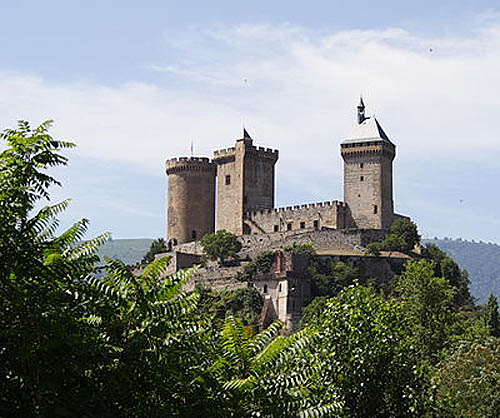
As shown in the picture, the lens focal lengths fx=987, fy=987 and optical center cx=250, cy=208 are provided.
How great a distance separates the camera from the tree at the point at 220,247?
91875mm

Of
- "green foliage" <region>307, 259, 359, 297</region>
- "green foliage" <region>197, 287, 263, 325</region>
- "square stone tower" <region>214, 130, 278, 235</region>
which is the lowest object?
"green foliage" <region>197, 287, 263, 325</region>

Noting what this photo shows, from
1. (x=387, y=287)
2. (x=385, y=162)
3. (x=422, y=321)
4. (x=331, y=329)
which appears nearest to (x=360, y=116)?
(x=385, y=162)

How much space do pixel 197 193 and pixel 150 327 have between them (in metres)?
87.7

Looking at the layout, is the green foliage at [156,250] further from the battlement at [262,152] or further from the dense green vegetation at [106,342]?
the dense green vegetation at [106,342]

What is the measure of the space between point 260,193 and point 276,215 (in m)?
4.07

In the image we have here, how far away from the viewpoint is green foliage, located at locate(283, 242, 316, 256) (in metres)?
86.1

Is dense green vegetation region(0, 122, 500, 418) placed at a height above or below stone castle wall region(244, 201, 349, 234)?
below

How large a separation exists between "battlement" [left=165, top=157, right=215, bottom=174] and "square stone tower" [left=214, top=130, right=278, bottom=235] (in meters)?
1.88

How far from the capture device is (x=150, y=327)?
1531 cm

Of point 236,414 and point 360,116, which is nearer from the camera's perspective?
point 236,414

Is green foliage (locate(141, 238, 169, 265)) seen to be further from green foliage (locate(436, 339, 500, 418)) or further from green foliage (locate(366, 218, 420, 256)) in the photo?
green foliage (locate(436, 339, 500, 418))

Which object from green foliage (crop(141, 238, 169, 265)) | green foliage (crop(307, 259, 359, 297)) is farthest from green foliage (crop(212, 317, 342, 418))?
green foliage (crop(141, 238, 169, 265))

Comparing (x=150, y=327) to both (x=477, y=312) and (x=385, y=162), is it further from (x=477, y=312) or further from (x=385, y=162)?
(x=385, y=162)

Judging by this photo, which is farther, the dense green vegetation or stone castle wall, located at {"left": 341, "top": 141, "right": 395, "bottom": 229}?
stone castle wall, located at {"left": 341, "top": 141, "right": 395, "bottom": 229}
